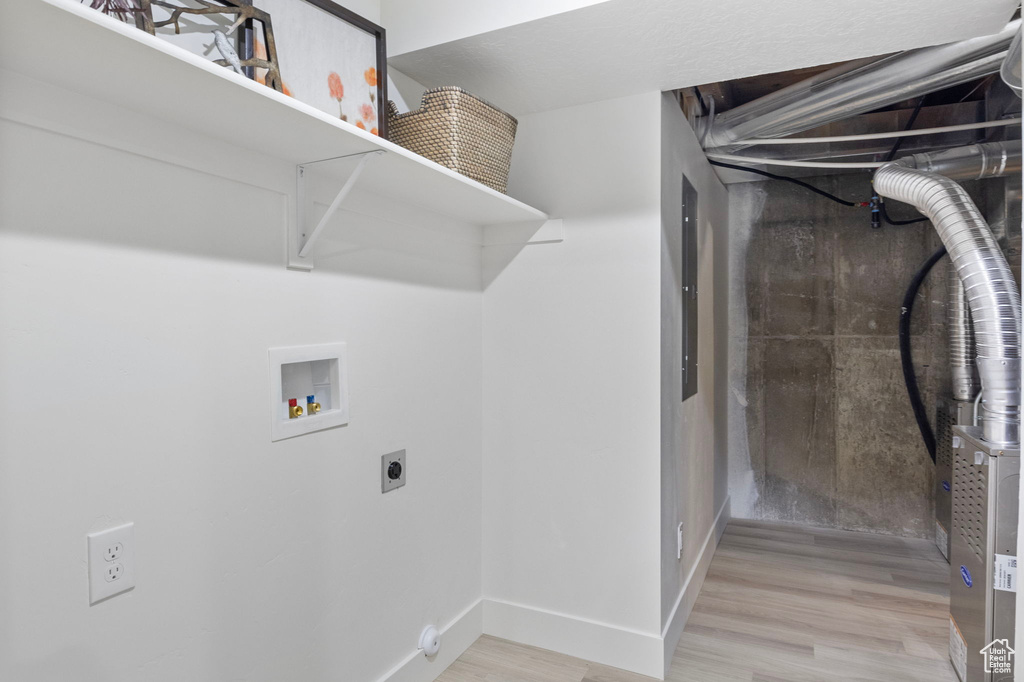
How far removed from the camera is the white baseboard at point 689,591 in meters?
2.25

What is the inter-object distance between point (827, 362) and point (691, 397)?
4.85 ft

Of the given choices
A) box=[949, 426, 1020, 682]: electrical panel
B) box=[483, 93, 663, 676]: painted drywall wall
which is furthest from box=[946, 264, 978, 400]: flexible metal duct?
box=[483, 93, 663, 676]: painted drywall wall

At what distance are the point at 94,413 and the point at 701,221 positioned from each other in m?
2.68

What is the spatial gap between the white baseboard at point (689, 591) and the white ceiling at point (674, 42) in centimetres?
199

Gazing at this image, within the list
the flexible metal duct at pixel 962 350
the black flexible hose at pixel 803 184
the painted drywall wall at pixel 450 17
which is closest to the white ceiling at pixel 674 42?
the painted drywall wall at pixel 450 17

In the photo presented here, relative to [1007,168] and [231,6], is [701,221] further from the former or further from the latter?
[231,6]

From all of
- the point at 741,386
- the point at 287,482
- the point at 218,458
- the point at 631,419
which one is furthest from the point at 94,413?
the point at 741,386

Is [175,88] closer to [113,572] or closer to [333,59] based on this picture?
[333,59]

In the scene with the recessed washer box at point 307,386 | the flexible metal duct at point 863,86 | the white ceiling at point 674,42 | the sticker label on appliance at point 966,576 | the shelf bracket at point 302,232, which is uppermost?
the flexible metal duct at point 863,86

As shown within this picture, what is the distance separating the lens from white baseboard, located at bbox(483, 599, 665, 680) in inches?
86.4

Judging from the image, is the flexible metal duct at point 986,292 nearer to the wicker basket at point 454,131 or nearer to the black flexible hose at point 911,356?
the black flexible hose at point 911,356

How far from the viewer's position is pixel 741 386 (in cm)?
395

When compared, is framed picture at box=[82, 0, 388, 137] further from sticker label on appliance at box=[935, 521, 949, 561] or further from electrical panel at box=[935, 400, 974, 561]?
sticker label on appliance at box=[935, 521, 949, 561]

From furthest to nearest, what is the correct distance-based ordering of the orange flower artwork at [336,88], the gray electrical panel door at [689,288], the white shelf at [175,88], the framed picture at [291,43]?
1. the gray electrical panel door at [689,288]
2. the orange flower artwork at [336,88]
3. the framed picture at [291,43]
4. the white shelf at [175,88]
